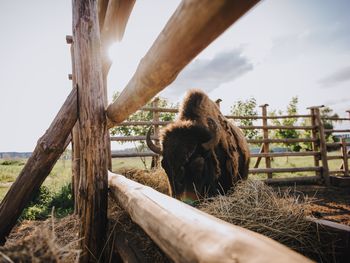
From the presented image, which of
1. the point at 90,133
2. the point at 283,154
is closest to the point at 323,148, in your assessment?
the point at 283,154

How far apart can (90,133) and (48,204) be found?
528 cm

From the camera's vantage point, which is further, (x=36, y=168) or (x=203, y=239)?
(x=36, y=168)

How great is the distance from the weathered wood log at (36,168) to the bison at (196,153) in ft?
5.83

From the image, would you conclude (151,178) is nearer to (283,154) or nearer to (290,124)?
(283,154)

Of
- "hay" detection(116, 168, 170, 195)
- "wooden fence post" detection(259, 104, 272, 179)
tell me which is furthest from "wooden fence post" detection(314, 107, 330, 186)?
"hay" detection(116, 168, 170, 195)

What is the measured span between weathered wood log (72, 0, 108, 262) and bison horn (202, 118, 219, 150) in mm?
2159

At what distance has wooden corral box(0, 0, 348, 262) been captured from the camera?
0.70 meters

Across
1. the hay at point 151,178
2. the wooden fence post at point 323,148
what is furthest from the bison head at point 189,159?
the wooden fence post at point 323,148

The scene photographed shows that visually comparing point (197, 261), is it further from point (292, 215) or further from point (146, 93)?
point (292, 215)

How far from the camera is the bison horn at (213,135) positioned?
3859mm

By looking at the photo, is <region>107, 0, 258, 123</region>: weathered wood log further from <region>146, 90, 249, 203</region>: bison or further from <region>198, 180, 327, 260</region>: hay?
<region>146, 90, 249, 203</region>: bison

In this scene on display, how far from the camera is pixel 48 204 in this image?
609cm

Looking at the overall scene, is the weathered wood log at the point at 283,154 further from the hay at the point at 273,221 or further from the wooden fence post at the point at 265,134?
the hay at the point at 273,221

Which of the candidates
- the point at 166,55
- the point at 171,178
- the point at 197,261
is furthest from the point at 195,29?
the point at 171,178
